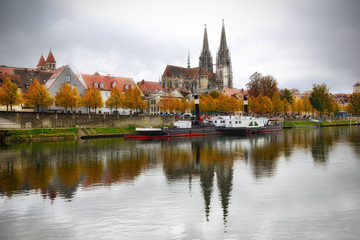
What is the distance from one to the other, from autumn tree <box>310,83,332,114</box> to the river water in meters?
102

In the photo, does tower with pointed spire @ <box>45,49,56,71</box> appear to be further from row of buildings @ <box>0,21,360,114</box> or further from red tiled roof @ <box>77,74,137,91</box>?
red tiled roof @ <box>77,74,137,91</box>

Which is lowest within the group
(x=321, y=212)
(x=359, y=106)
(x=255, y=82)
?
(x=321, y=212)

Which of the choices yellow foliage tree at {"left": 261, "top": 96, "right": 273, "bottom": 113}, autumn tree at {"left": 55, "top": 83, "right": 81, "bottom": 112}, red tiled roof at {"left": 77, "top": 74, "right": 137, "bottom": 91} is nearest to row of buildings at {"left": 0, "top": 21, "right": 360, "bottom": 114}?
red tiled roof at {"left": 77, "top": 74, "right": 137, "bottom": 91}

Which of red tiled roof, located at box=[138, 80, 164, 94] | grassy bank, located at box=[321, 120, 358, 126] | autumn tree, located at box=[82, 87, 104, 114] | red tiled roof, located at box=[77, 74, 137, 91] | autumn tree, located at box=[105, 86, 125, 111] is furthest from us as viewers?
red tiled roof, located at box=[138, 80, 164, 94]

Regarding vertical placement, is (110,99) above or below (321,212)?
above

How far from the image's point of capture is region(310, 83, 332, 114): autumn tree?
126 m

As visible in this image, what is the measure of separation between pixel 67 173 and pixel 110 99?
5648 centimetres

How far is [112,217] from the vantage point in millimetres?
15555

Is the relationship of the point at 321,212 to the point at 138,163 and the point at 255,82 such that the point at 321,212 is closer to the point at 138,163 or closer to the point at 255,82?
the point at 138,163

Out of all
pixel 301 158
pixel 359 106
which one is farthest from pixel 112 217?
pixel 359 106

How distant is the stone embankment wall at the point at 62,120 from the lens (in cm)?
5934

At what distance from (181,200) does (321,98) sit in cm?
12244

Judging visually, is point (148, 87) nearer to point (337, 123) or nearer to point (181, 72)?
point (181, 72)

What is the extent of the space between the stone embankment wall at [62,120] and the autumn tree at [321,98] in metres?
75.2
